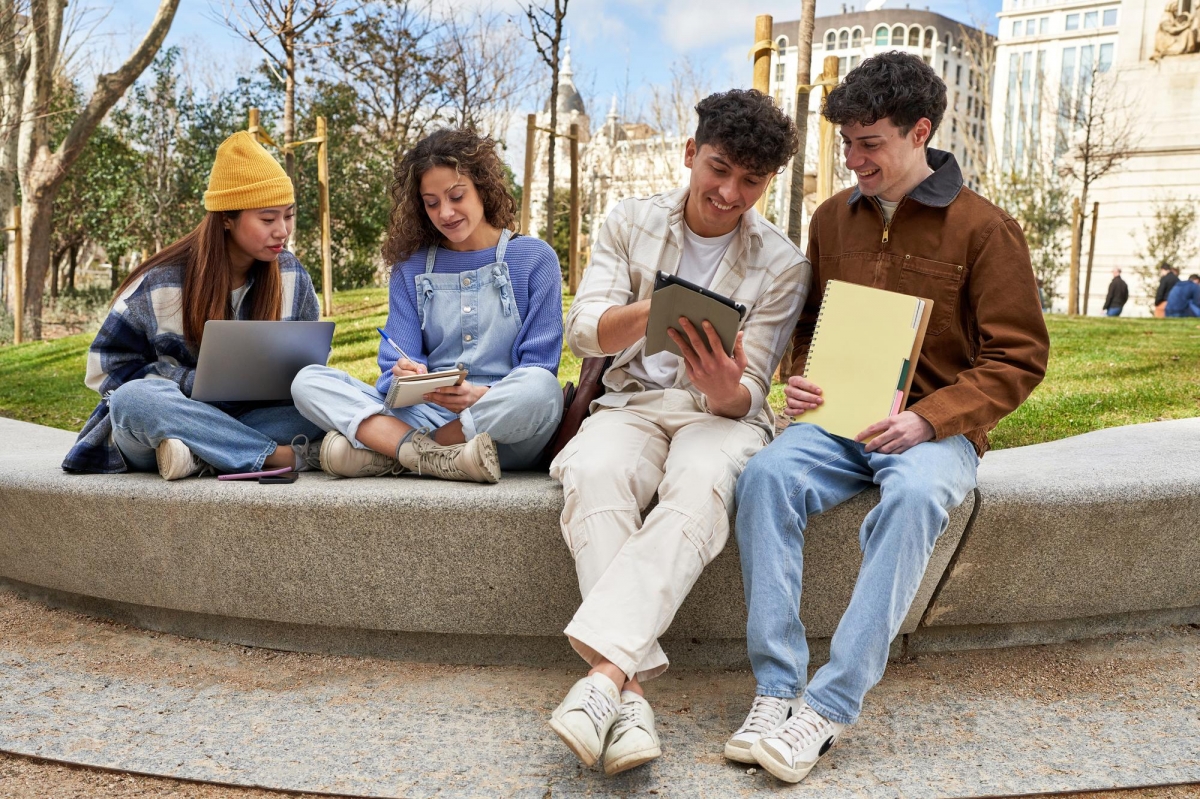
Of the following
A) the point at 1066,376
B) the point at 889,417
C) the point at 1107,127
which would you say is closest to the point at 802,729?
the point at 889,417

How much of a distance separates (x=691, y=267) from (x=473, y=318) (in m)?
0.74

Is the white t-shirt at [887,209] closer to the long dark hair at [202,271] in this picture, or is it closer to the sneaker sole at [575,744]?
the sneaker sole at [575,744]

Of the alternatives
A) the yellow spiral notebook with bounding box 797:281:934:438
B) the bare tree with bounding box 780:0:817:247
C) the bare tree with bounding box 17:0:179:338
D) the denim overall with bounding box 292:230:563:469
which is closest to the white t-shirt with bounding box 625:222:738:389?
the denim overall with bounding box 292:230:563:469

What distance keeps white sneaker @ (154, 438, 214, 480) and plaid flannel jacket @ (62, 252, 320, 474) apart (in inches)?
8.9

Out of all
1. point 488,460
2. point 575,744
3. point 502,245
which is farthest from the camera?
point 502,245

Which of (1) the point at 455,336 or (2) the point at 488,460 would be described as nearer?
(2) the point at 488,460

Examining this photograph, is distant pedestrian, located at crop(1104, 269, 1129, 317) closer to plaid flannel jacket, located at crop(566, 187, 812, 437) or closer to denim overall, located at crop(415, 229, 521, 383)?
plaid flannel jacket, located at crop(566, 187, 812, 437)

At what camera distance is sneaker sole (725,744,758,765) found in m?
2.20

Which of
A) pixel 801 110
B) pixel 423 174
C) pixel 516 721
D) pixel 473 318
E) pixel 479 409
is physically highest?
pixel 801 110

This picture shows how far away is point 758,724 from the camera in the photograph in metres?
2.23

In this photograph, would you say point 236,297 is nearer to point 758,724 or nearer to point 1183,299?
point 758,724

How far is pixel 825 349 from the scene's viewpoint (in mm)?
2715

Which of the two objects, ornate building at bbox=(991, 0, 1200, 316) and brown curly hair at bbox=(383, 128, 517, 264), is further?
ornate building at bbox=(991, 0, 1200, 316)

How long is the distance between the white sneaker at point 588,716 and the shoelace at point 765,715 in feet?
1.08
